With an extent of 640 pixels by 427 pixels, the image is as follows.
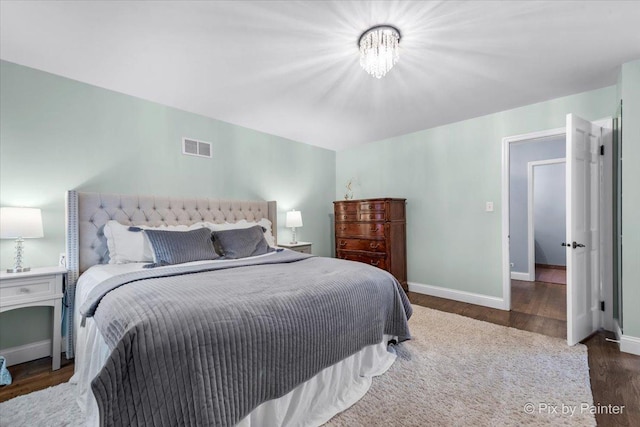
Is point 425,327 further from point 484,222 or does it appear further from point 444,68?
point 444,68

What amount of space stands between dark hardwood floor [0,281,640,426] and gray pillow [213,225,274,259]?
4.88 feet

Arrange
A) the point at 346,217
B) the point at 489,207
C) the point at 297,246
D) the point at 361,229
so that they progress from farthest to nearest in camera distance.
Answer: the point at 346,217 → the point at 361,229 → the point at 297,246 → the point at 489,207

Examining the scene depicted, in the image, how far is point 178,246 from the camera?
8.45 ft

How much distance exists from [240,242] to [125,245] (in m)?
1.02

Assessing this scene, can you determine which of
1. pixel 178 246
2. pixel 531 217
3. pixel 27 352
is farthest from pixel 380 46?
pixel 531 217

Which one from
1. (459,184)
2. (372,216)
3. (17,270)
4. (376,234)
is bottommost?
(17,270)

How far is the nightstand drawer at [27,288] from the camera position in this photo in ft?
6.66

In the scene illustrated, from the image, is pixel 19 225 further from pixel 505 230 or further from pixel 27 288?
pixel 505 230

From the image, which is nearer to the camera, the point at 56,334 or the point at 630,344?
the point at 56,334

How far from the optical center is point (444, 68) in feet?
7.97

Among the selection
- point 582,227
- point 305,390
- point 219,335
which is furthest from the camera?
point 582,227

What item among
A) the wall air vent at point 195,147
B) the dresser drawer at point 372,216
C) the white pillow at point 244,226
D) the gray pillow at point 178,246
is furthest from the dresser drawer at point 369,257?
the wall air vent at point 195,147

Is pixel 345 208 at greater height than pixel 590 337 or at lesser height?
greater

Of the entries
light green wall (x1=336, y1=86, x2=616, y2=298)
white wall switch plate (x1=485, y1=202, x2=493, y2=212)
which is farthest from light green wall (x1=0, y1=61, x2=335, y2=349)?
white wall switch plate (x1=485, y1=202, x2=493, y2=212)
